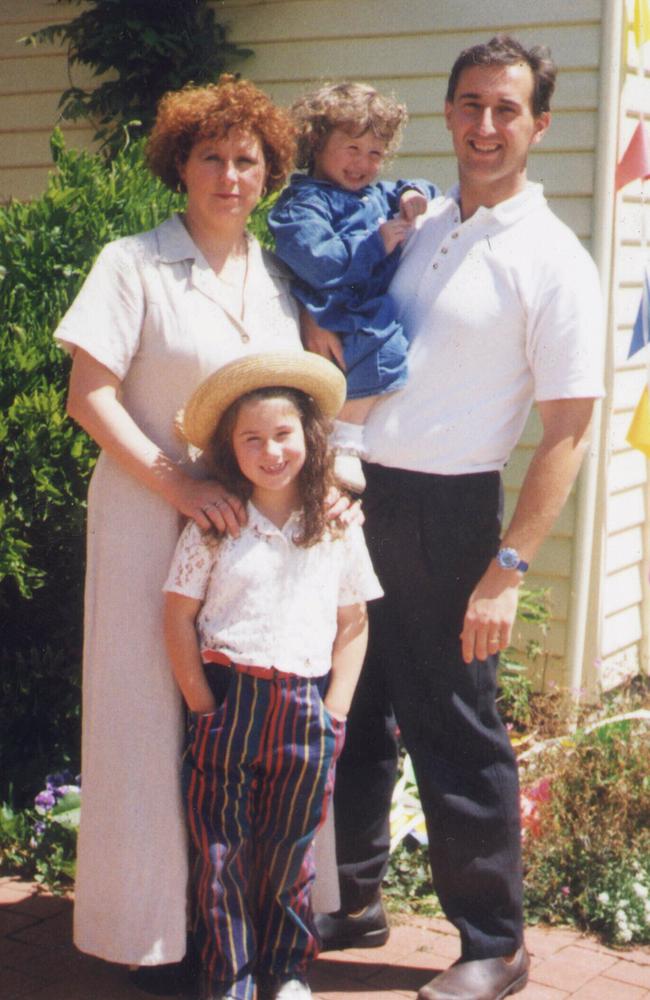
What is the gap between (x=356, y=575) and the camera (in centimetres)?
312

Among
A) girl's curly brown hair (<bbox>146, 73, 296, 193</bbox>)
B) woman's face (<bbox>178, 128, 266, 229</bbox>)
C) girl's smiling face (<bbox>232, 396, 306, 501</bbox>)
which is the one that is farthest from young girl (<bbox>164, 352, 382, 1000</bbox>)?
girl's curly brown hair (<bbox>146, 73, 296, 193</bbox>)

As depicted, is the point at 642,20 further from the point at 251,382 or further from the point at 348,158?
the point at 251,382

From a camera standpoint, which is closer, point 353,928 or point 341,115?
point 341,115

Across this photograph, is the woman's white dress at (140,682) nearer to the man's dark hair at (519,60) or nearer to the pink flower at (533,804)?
the man's dark hair at (519,60)

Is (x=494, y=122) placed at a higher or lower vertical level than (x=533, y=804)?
higher

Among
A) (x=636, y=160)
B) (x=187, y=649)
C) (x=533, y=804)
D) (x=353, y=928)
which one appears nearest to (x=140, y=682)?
(x=187, y=649)

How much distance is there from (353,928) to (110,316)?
179cm

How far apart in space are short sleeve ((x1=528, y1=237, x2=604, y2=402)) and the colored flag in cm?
220

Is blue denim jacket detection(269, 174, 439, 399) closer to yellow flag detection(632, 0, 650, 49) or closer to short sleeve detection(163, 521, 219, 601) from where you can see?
short sleeve detection(163, 521, 219, 601)

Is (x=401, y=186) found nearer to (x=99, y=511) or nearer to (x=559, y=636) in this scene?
(x=99, y=511)

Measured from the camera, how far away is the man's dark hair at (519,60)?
10.00 ft

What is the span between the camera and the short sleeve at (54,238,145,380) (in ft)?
9.61

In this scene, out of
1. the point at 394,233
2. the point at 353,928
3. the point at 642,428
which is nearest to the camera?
the point at 394,233

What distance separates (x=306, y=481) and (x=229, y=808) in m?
0.78
